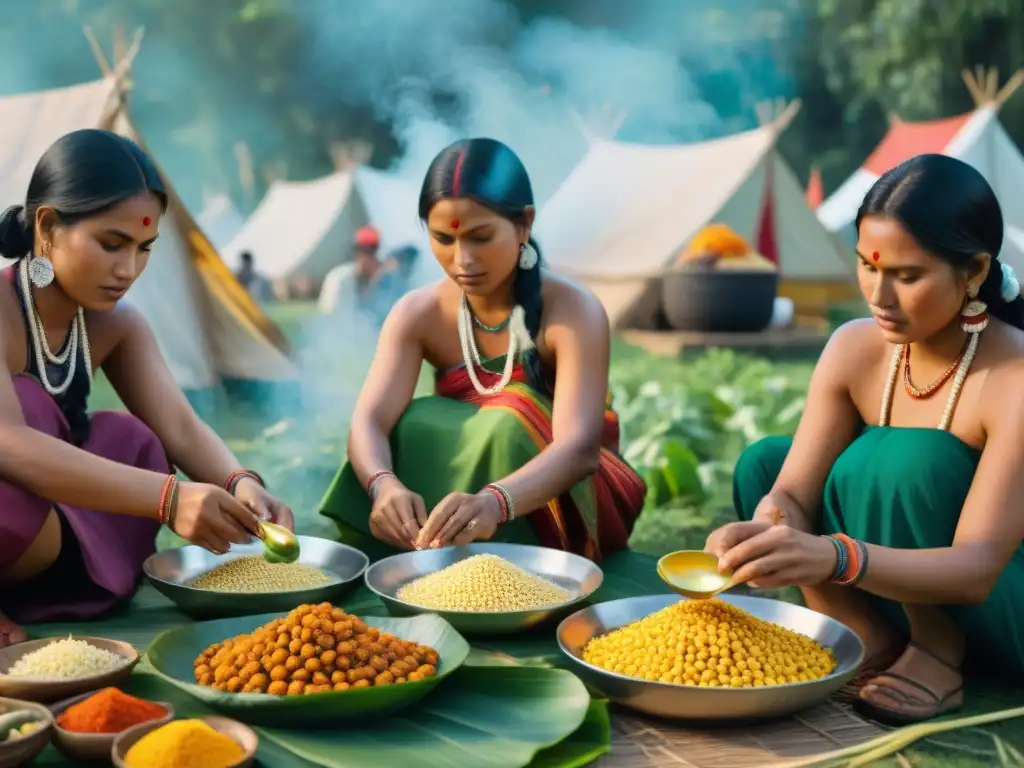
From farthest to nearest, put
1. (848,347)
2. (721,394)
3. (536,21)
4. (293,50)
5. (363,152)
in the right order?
1. (293,50)
2. (536,21)
3. (363,152)
4. (721,394)
5. (848,347)

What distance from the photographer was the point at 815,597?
→ 7.04 ft

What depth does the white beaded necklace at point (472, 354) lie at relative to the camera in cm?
271

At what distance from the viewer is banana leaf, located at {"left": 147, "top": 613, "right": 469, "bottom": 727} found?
1630 millimetres

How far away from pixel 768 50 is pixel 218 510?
56.2ft

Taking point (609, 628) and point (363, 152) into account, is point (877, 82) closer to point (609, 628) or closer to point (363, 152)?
point (363, 152)

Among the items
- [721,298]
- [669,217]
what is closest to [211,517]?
[721,298]

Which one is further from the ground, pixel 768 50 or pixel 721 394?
pixel 768 50

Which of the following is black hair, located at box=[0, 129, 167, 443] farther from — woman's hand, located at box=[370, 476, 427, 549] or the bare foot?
woman's hand, located at box=[370, 476, 427, 549]

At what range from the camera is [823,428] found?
2.16 m

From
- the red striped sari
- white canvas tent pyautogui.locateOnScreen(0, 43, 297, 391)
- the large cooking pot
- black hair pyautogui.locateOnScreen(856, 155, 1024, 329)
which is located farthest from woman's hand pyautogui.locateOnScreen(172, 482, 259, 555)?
the large cooking pot

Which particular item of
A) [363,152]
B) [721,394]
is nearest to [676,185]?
[721,394]

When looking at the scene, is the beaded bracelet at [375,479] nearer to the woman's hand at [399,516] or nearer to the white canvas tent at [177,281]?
the woman's hand at [399,516]

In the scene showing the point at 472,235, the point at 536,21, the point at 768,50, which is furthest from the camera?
the point at 768,50

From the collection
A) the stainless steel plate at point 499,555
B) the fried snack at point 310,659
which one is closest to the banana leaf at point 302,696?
the fried snack at point 310,659
